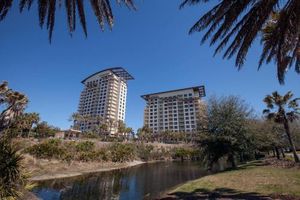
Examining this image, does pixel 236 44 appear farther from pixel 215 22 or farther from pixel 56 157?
pixel 56 157

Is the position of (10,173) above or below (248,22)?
below

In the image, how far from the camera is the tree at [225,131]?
20.5 metres

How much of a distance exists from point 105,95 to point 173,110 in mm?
51286

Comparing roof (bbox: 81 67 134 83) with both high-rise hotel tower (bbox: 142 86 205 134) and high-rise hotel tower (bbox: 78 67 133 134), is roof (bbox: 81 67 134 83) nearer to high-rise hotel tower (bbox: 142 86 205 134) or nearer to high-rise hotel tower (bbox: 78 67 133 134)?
high-rise hotel tower (bbox: 78 67 133 134)

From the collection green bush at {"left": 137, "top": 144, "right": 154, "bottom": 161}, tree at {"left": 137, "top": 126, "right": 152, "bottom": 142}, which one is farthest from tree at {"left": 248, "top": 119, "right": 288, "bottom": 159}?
tree at {"left": 137, "top": 126, "right": 152, "bottom": 142}

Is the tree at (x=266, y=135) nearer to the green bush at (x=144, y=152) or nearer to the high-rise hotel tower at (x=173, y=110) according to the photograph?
the green bush at (x=144, y=152)

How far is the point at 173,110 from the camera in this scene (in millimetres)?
134875

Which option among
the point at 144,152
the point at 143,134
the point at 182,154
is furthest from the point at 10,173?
the point at 143,134

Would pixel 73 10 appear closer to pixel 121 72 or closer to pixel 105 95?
pixel 105 95

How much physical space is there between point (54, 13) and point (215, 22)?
682cm

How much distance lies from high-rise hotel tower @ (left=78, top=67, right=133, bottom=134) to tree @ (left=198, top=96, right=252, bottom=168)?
99399mm

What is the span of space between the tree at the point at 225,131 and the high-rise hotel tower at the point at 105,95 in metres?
99.4

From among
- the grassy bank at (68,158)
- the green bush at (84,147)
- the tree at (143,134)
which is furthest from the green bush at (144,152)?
the tree at (143,134)

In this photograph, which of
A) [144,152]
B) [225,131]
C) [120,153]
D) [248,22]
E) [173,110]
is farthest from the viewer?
[173,110]
